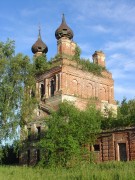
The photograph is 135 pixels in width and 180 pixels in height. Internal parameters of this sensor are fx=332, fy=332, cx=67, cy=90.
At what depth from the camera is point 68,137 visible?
2392 centimetres

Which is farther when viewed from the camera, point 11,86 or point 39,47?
point 39,47

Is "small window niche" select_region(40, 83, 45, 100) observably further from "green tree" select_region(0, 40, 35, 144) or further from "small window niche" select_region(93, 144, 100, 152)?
"small window niche" select_region(93, 144, 100, 152)

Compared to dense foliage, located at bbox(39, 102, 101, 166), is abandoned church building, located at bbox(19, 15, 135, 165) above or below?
above

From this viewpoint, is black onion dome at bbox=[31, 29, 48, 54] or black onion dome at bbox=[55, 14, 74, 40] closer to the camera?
black onion dome at bbox=[55, 14, 74, 40]

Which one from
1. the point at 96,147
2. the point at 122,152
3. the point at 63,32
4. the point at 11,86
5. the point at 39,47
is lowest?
the point at 122,152

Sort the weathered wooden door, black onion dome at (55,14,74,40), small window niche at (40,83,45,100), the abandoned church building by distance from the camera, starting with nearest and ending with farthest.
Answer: the weathered wooden door < the abandoned church building < black onion dome at (55,14,74,40) < small window niche at (40,83,45,100)

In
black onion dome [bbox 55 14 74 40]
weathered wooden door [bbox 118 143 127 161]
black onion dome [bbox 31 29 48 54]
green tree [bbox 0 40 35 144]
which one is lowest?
weathered wooden door [bbox 118 143 127 161]

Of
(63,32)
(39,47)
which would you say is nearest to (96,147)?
(63,32)

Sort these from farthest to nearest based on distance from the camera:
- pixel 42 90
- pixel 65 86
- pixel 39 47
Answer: pixel 39 47, pixel 42 90, pixel 65 86

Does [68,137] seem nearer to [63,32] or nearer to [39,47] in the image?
[63,32]

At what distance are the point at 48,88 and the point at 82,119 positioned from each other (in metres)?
11.3

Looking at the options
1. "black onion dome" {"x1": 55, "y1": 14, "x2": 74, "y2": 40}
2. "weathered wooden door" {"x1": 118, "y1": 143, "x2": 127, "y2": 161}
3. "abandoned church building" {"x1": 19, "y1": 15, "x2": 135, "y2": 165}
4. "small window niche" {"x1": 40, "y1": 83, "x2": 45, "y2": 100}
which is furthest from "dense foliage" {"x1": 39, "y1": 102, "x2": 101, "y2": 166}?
"black onion dome" {"x1": 55, "y1": 14, "x2": 74, "y2": 40}

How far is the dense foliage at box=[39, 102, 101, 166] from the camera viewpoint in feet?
78.2

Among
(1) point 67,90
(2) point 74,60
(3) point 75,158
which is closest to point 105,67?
(2) point 74,60
